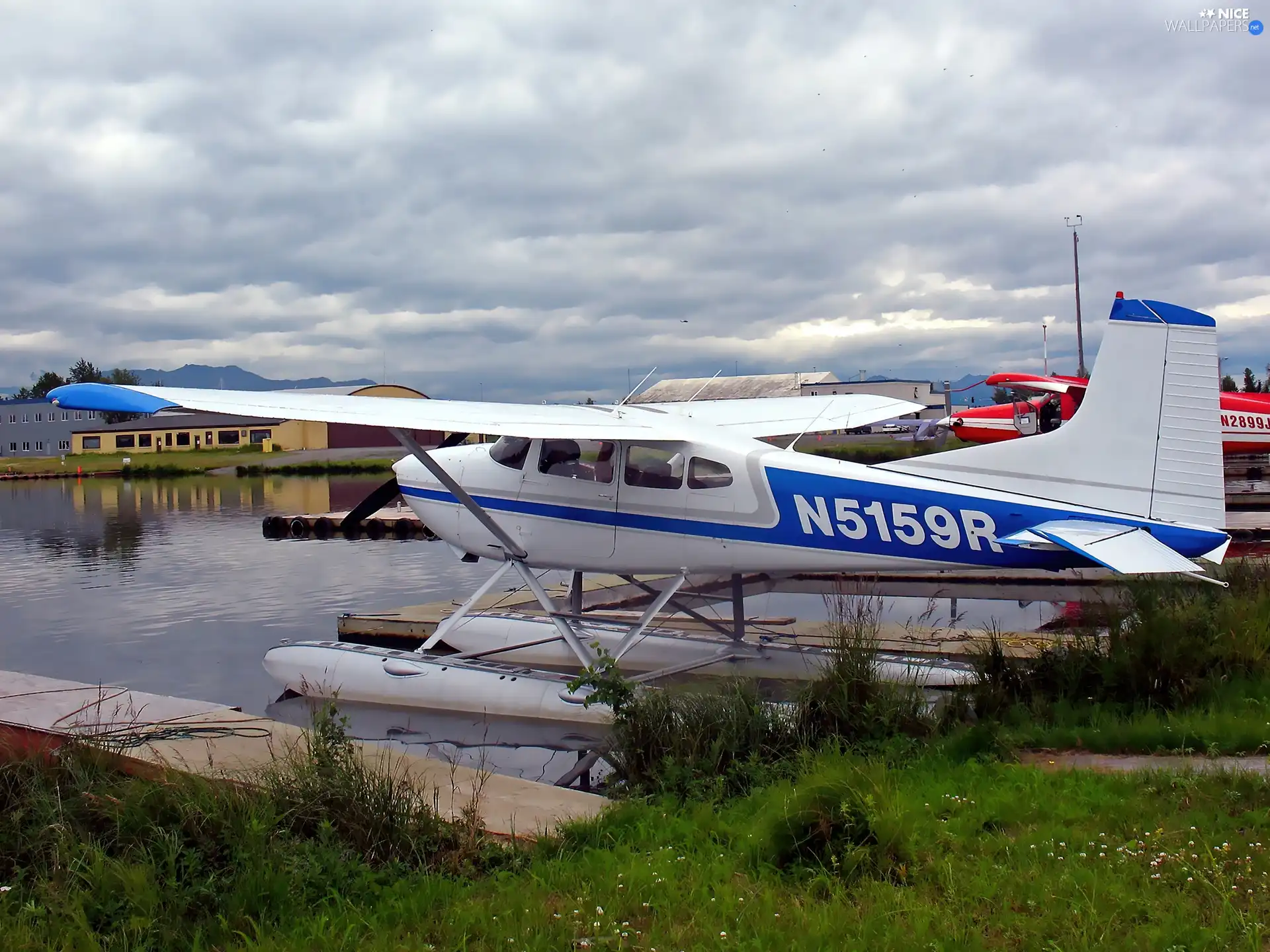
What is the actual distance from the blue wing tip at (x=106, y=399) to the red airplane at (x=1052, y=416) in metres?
20.4

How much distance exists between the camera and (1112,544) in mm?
6949

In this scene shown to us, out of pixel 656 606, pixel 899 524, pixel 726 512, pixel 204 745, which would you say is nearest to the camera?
pixel 204 745

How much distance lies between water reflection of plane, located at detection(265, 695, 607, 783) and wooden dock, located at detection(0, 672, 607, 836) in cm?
109

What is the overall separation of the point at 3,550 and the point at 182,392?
659 inches

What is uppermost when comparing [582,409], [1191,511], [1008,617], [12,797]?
[582,409]

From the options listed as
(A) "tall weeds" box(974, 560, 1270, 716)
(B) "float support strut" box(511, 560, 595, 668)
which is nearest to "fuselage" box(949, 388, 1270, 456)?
(B) "float support strut" box(511, 560, 595, 668)

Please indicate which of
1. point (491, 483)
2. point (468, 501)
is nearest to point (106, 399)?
point (468, 501)

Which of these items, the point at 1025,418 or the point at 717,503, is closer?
the point at 717,503

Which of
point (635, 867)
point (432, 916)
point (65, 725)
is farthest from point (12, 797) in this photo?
point (635, 867)

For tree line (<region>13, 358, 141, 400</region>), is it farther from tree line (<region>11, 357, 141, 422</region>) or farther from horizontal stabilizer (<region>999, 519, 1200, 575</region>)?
horizontal stabilizer (<region>999, 519, 1200, 575</region>)

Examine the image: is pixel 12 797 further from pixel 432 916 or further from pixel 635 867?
pixel 635 867

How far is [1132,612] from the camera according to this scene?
7152 millimetres

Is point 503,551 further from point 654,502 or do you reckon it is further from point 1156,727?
point 1156,727

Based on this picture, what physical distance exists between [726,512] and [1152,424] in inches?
128
